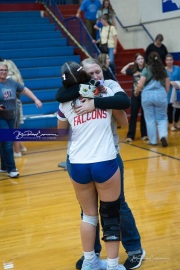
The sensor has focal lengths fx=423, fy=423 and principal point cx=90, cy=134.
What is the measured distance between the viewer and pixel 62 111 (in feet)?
8.25

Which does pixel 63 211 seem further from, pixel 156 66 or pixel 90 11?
pixel 90 11

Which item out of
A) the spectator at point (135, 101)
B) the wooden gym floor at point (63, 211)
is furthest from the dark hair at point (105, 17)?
the wooden gym floor at point (63, 211)

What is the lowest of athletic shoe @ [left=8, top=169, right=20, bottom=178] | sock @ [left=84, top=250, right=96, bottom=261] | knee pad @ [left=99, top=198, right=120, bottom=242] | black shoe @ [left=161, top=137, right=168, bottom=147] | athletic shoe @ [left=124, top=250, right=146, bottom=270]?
black shoe @ [left=161, top=137, right=168, bottom=147]

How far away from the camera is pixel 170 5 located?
10633mm

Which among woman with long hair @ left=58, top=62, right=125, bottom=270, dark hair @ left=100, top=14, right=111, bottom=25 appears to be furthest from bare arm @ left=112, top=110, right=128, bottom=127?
dark hair @ left=100, top=14, right=111, bottom=25

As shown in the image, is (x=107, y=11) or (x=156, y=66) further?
(x=107, y=11)

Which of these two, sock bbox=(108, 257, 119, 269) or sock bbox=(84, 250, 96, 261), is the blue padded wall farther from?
sock bbox=(108, 257, 119, 269)

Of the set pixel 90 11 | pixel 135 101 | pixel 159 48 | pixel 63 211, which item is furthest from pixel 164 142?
pixel 90 11

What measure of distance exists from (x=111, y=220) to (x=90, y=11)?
9.06 metres

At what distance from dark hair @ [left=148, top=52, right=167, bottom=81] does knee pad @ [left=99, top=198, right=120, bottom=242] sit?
4322 mm

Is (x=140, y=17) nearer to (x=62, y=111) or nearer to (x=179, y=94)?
(x=179, y=94)

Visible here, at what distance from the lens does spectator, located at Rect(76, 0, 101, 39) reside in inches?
424

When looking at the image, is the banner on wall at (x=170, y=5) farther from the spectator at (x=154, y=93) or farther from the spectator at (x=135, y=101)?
the spectator at (x=154, y=93)

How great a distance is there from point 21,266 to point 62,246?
42cm
